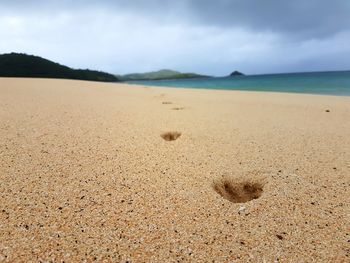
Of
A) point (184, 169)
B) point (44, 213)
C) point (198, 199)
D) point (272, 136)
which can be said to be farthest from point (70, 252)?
point (272, 136)

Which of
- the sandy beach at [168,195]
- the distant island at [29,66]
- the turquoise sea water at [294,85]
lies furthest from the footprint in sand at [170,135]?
the distant island at [29,66]

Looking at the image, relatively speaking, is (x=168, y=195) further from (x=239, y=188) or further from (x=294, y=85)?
(x=294, y=85)

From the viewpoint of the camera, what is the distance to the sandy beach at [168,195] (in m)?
1.43

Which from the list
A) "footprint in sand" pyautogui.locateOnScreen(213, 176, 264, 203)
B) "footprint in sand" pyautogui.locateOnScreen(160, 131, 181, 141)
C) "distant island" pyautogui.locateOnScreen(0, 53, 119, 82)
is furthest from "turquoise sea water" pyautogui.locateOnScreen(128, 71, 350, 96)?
"distant island" pyautogui.locateOnScreen(0, 53, 119, 82)

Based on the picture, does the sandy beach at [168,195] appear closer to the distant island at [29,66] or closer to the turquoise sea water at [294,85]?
the turquoise sea water at [294,85]

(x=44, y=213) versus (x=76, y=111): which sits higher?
(x=76, y=111)

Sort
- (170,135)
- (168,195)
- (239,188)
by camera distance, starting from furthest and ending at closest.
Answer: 1. (170,135)
2. (239,188)
3. (168,195)

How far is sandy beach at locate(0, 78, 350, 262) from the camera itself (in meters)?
1.43

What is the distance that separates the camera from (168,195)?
1972 mm

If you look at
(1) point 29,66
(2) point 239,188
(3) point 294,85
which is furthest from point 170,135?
(1) point 29,66

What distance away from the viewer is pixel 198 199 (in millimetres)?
1935

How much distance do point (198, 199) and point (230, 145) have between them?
1375 millimetres

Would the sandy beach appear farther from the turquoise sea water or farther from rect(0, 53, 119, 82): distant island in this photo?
rect(0, 53, 119, 82): distant island

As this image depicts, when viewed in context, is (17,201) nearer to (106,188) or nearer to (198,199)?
(106,188)
